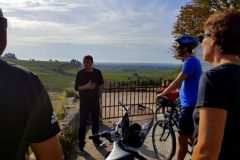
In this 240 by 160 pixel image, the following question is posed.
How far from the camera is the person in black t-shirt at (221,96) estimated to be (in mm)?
2387

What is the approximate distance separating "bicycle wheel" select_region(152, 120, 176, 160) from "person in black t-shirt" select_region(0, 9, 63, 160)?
5.11 meters

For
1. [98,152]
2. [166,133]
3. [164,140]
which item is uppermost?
[166,133]

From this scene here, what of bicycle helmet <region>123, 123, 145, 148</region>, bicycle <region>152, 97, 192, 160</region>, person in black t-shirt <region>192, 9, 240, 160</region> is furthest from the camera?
bicycle <region>152, 97, 192, 160</region>

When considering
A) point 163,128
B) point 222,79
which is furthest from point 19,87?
point 163,128

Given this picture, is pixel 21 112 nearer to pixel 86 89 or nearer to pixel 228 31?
pixel 228 31

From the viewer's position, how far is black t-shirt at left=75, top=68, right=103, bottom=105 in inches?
319

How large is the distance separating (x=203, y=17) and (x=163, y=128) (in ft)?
62.3

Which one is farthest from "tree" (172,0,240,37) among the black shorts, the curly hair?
the curly hair

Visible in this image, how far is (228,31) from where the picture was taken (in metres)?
2.50

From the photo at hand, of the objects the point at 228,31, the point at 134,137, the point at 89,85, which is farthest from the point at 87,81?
the point at 228,31

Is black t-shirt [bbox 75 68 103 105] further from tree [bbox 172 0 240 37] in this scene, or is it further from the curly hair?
tree [bbox 172 0 240 37]

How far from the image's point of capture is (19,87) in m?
1.86

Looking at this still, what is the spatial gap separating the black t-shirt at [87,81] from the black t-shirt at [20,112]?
615 cm

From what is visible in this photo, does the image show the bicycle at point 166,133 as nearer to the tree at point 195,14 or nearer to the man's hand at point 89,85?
the man's hand at point 89,85
